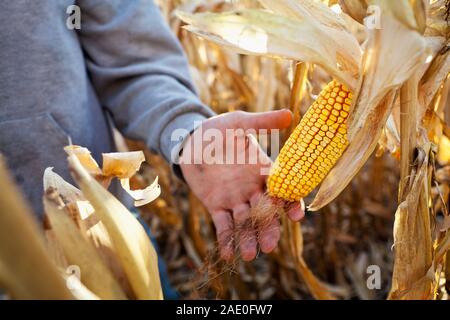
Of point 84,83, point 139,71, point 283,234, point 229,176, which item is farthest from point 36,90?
point 283,234

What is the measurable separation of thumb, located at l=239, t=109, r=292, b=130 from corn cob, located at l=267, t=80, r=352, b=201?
0.30 ft

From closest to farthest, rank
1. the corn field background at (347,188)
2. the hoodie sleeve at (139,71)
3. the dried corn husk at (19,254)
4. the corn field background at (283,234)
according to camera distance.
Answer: the dried corn husk at (19,254) < the corn field background at (347,188) < the hoodie sleeve at (139,71) < the corn field background at (283,234)

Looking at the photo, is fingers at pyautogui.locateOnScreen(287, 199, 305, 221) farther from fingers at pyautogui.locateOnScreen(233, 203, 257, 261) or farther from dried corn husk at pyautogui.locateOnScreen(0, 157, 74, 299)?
dried corn husk at pyautogui.locateOnScreen(0, 157, 74, 299)

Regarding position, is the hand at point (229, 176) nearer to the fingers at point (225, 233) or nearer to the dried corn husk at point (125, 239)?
the fingers at point (225, 233)

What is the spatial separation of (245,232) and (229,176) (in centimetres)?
11

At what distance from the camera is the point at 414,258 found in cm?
68

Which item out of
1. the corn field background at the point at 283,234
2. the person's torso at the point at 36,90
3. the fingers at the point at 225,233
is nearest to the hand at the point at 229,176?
the fingers at the point at 225,233

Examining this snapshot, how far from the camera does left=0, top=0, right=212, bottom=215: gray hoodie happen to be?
893 millimetres

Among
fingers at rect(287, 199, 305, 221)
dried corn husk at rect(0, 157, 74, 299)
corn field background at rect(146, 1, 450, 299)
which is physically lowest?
corn field background at rect(146, 1, 450, 299)

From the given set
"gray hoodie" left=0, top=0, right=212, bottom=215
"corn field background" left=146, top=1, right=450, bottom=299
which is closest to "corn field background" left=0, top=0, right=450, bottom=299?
"corn field background" left=146, top=1, right=450, bottom=299

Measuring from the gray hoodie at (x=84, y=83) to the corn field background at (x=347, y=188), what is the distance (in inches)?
4.6

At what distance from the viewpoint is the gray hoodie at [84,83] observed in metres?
0.89

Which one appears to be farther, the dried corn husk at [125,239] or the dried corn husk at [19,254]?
the dried corn husk at [125,239]

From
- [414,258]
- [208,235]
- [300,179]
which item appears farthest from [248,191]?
[208,235]
